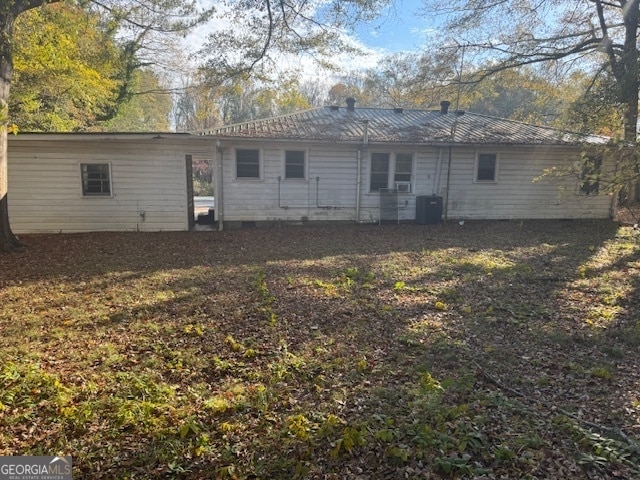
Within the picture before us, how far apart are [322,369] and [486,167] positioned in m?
11.5

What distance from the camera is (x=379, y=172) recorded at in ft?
41.2

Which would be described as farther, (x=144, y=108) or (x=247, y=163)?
(x=144, y=108)

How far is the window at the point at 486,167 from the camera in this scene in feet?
42.4

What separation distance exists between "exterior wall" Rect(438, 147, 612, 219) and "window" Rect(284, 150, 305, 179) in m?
4.73

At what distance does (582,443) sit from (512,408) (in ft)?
1.64

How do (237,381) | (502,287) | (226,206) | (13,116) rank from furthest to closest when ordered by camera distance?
(13,116) → (226,206) → (502,287) → (237,381)

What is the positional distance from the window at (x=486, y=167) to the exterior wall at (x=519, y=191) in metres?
0.14

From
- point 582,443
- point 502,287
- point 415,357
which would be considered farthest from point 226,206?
point 582,443

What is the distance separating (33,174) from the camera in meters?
10.6

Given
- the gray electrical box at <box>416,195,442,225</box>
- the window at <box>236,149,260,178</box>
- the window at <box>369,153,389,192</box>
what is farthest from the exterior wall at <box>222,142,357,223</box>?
the gray electrical box at <box>416,195,442,225</box>

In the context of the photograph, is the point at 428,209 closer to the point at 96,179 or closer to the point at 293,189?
the point at 293,189

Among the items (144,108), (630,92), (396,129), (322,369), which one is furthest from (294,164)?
(144,108)

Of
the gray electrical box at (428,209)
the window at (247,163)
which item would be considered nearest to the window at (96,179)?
the window at (247,163)

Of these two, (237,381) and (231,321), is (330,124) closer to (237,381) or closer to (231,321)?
(231,321)
